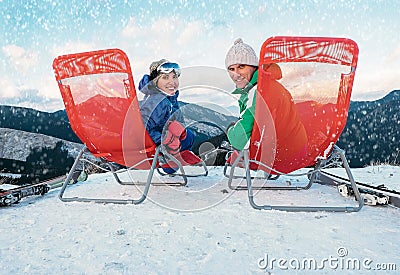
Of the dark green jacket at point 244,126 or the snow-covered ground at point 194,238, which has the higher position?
the dark green jacket at point 244,126

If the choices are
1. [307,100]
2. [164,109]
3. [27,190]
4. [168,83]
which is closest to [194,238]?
[307,100]

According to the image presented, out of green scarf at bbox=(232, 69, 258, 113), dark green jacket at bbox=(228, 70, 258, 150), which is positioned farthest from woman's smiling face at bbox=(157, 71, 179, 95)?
dark green jacket at bbox=(228, 70, 258, 150)

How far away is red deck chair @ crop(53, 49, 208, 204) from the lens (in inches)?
106

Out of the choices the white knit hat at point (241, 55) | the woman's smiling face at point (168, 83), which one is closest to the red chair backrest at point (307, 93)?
the white knit hat at point (241, 55)

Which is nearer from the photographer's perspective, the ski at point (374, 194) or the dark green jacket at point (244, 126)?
the ski at point (374, 194)

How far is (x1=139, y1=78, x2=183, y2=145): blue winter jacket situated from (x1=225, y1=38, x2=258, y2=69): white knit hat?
0.72m

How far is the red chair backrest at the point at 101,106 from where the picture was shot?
2.69 metres

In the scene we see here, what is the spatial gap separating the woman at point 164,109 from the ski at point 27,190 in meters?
1.14

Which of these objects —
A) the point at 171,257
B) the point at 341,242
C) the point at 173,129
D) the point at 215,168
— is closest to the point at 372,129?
the point at 215,168

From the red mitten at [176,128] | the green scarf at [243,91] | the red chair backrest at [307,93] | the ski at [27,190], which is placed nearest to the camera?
the red chair backrest at [307,93]

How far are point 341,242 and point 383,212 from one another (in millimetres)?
801

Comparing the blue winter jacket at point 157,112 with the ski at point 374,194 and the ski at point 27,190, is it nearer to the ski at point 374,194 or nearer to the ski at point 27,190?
the ski at point 27,190

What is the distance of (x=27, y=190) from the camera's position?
113 inches

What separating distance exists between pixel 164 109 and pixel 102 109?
1.97 ft
